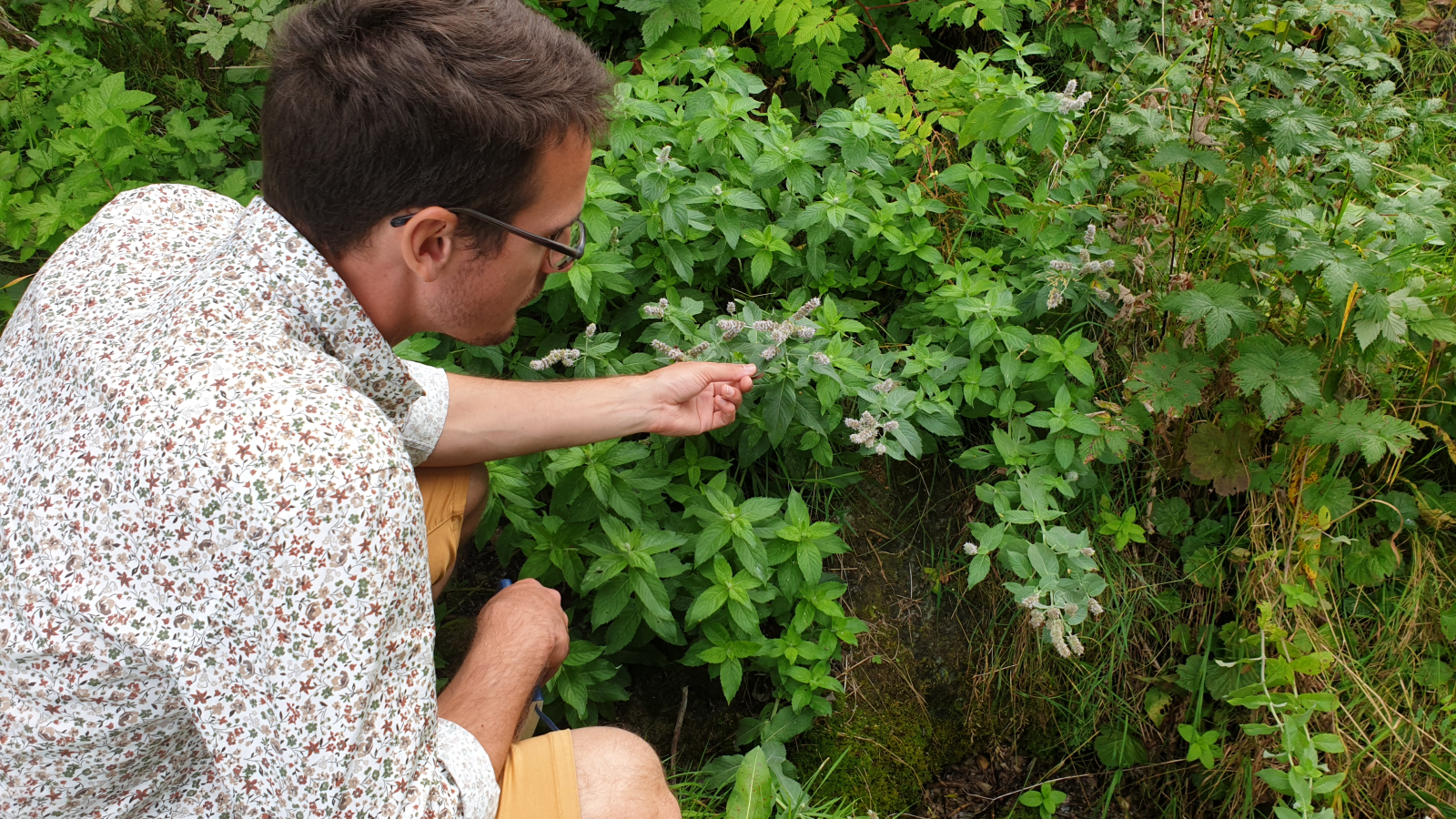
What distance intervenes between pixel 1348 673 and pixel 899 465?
132 cm

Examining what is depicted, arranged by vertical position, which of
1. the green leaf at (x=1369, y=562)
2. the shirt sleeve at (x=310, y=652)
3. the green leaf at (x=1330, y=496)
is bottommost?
the green leaf at (x=1369, y=562)

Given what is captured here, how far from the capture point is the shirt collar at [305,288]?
154cm

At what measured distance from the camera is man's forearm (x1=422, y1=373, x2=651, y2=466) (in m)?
2.26

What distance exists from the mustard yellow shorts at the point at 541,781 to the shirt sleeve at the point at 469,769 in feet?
→ 0.17

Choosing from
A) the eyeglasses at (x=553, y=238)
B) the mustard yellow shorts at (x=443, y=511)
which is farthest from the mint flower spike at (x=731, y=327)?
the mustard yellow shorts at (x=443, y=511)

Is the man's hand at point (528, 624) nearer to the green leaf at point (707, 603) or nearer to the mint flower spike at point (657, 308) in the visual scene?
the green leaf at point (707, 603)

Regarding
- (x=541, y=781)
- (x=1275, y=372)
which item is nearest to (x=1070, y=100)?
(x=1275, y=372)

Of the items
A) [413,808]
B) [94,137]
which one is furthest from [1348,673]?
[94,137]

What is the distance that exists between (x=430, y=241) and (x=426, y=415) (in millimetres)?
612

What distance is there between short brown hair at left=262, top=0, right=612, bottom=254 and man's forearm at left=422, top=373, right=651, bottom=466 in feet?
2.08

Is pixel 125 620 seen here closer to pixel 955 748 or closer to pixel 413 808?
pixel 413 808

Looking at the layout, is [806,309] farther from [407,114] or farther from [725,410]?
A: [407,114]

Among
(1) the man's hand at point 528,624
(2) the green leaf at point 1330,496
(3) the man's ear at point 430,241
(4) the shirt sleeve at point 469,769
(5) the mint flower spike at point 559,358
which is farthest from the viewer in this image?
(2) the green leaf at point 1330,496

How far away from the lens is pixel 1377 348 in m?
2.42
